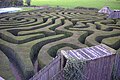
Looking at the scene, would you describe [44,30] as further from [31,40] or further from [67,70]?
[67,70]

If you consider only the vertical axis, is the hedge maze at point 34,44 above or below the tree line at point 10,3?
below

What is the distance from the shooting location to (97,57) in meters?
9.28

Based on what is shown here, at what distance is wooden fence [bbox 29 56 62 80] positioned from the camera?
354 inches

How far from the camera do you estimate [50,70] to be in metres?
9.31

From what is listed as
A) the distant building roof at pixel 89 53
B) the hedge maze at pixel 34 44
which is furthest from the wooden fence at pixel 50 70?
the hedge maze at pixel 34 44

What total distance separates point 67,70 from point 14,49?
5984mm

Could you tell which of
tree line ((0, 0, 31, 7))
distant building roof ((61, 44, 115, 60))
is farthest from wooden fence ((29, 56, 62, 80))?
tree line ((0, 0, 31, 7))

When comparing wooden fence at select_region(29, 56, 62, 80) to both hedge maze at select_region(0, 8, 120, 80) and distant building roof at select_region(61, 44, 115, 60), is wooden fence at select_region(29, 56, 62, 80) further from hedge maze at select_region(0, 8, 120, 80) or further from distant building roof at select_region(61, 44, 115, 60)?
hedge maze at select_region(0, 8, 120, 80)

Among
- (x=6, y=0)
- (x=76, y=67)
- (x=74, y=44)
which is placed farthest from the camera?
(x=6, y=0)

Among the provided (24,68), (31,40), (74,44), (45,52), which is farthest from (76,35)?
(24,68)

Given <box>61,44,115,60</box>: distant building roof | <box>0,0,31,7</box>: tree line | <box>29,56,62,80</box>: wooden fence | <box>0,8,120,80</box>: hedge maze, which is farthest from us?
<box>0,0,31,7</box>: tree line

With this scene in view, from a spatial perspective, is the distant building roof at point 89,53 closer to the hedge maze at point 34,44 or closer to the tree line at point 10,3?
the hedge maze at point 34,44

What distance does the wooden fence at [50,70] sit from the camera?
9.00m

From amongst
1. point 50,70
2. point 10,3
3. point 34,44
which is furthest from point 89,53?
point 10,3
